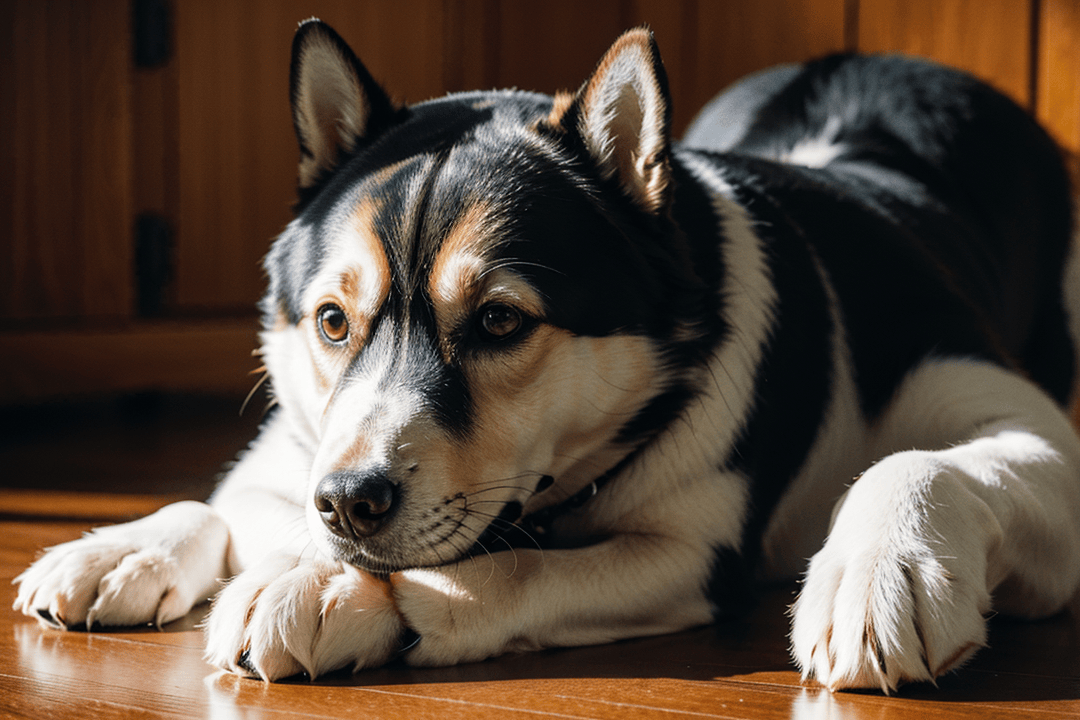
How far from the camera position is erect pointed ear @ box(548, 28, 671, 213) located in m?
1.46

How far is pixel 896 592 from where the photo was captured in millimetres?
1140

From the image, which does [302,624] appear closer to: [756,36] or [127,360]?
[127,360]

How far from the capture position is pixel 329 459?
1229 millimetres

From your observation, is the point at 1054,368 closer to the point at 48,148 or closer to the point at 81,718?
the point at 81,718

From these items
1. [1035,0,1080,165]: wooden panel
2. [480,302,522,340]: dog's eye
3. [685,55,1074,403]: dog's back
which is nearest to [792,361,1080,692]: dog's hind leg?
[480,302,522,340]: dog's eye

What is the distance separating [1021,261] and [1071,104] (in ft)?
5.44

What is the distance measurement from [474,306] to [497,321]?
0.04m

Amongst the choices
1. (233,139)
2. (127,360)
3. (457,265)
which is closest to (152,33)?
(233,139)

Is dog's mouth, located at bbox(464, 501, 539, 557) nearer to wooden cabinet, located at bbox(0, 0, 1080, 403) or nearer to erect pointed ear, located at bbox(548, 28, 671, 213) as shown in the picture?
erect pointed ear, located at bbox(548, 28, 671, 213)

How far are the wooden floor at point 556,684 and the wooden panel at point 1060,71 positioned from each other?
316 centimetres

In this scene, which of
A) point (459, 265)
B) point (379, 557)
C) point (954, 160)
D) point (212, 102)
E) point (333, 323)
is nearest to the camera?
point (379, 557)

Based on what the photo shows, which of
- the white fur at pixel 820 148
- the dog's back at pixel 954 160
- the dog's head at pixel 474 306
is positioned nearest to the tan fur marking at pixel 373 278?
the dog's head at pixel 474 306

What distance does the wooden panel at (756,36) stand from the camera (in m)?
4.42

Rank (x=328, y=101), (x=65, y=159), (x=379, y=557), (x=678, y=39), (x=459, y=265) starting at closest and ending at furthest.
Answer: (x=379, y=557)
(x=459, y=265)
(x=328, y=101)
(x=65, y=159)
(x=678, y=39)
